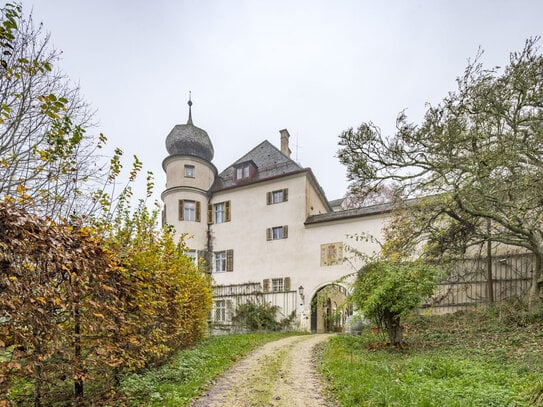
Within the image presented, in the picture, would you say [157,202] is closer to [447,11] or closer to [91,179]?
[91,179]

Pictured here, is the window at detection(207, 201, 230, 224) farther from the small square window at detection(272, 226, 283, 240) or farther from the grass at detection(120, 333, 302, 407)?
the grass at detection(120, 333, 302, 407)

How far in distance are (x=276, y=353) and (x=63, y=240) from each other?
275 inches

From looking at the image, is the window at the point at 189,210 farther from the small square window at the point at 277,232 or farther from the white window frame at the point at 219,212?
the small square window at the point at 277,232

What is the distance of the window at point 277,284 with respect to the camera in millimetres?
18264

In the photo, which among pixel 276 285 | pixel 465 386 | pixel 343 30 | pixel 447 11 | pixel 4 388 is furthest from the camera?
pixel 276 285

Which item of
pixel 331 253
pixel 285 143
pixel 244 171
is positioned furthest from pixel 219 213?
pixel 331 253

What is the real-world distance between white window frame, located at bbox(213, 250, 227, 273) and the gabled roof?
432cm

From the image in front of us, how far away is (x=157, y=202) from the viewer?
24.5 ft

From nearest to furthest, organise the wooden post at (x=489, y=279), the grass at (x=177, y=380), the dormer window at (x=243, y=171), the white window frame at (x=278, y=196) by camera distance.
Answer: the grass at (x=177, y=380) < the wooden post at (x=489, y=279) < the white window frame at (x=278, y=196) < the dormer window at (x=243, y=171)

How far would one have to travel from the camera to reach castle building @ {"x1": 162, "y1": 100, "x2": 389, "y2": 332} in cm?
1700

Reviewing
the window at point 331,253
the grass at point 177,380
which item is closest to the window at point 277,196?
the window at point 331,253

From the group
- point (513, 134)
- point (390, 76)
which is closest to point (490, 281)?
point (513, 134)

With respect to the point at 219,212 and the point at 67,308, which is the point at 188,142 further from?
the point at 67,308

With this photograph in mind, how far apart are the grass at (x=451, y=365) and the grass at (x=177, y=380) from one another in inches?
87.4
